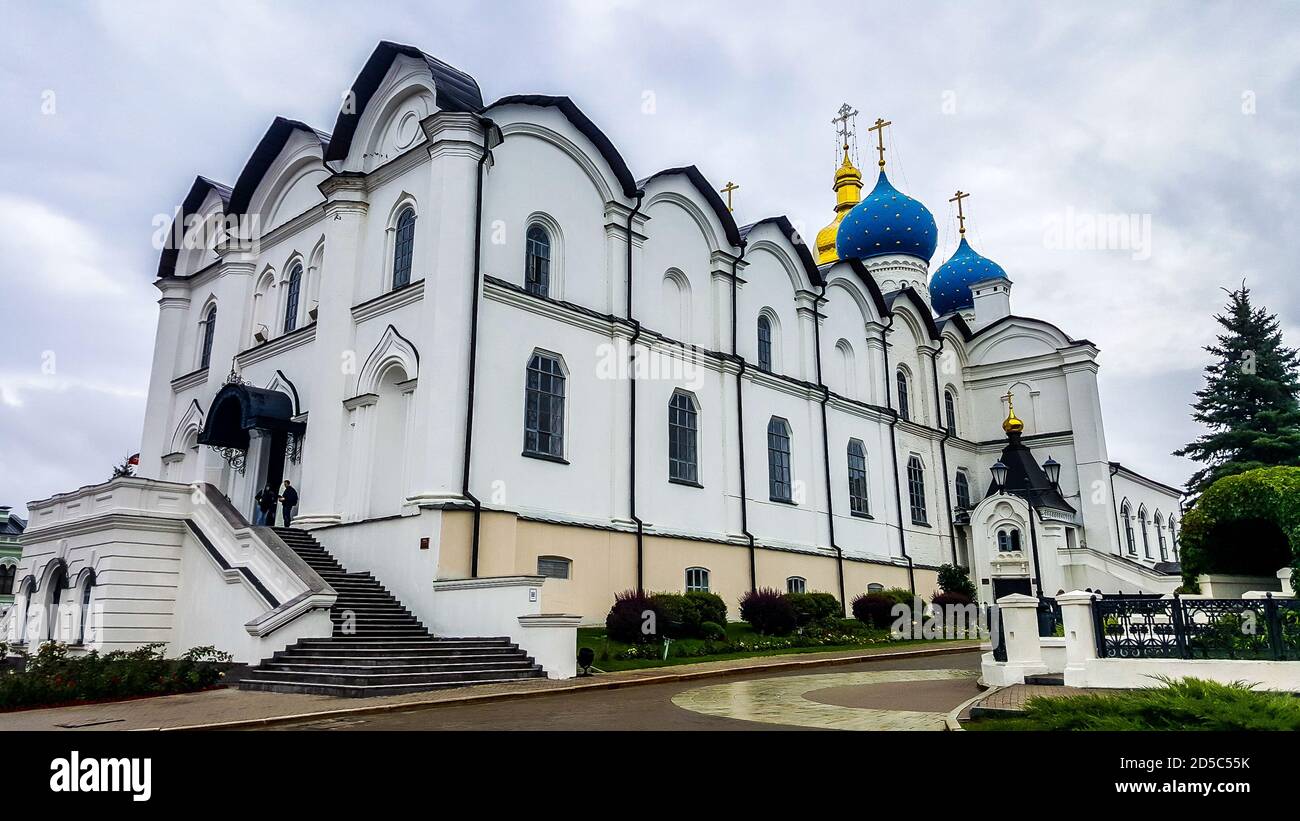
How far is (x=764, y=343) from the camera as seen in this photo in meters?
26.0

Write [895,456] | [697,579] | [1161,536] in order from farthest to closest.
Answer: [1161,536] → [895,456] → [697,579]

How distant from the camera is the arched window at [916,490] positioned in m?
30.6

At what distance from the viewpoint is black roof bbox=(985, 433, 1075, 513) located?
102ft

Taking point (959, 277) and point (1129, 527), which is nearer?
point (1129, 527)

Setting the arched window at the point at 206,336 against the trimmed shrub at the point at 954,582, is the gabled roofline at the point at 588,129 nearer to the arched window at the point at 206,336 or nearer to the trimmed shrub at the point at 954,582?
the arched window at the point at 206,336

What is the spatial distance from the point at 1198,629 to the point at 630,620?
952cm

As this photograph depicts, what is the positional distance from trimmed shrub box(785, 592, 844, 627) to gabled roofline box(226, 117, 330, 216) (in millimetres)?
16268

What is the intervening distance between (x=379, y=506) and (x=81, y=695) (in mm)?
6304

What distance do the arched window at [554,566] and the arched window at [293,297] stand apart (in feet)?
29.1

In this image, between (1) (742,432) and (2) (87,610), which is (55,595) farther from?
(1) (742,432)

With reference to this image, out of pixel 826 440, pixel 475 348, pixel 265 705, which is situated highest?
pixel 826 440

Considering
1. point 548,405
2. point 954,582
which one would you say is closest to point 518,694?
point 548,405

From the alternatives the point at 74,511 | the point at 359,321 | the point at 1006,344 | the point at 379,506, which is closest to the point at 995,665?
the point at 379,506

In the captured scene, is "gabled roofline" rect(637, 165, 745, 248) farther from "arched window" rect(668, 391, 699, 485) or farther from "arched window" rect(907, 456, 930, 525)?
"arched window" rect(907, 456, 930, 525)
